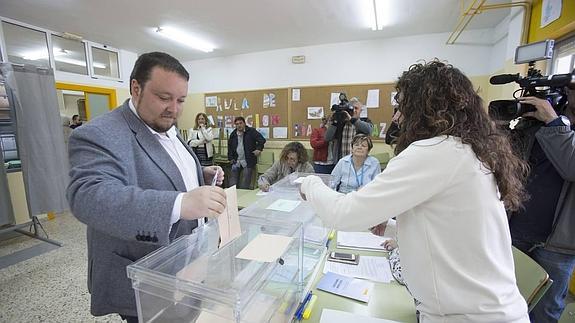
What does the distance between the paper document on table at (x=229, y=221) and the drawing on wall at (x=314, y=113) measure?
4.23 m

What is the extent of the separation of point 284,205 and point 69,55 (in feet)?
16.2

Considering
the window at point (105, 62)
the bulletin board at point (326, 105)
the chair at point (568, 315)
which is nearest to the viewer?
the chair at point (568, 315)

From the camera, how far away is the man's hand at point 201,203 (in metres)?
0.68

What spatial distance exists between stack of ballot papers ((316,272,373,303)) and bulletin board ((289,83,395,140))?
152 inches

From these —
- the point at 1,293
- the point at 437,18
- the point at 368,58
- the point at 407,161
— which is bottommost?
the point at 1,293

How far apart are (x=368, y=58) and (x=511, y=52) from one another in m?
1.94

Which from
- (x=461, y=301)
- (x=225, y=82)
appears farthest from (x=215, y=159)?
(x=461, y=301)

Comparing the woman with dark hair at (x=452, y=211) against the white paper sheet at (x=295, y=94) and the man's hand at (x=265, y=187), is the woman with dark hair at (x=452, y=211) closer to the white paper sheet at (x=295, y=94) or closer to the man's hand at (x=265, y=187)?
the man's hand at (x=265, y=187)

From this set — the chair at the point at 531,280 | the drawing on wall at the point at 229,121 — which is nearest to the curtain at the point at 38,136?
the drawing on wall at the point at 229,121

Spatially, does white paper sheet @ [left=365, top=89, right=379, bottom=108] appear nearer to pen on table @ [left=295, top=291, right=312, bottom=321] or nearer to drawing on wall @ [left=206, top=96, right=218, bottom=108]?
drawing on wall @ [left=206, top=96, right=218, bottom=108]

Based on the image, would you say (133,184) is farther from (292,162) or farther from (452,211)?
(292,162)

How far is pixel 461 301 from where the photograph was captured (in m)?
0.69

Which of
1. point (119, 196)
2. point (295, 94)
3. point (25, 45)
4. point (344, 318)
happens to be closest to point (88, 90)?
point (25, 45)

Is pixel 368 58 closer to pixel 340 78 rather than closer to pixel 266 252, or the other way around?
pixel 340 78
